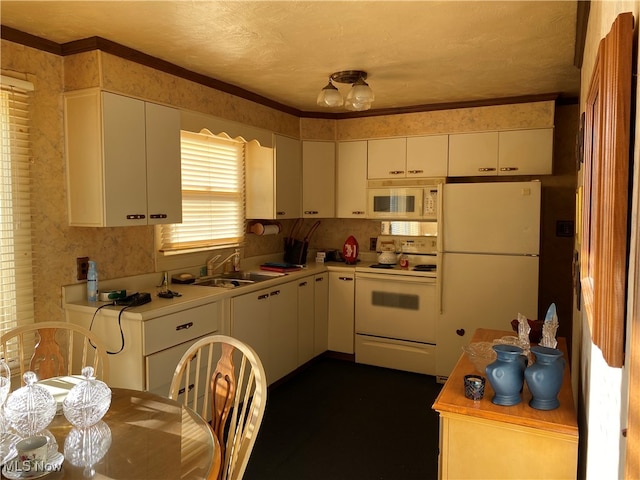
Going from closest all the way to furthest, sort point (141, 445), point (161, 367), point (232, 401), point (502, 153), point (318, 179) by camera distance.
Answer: point (141, 445), point (232, 401), point (161, 367), point (502, 153), point (318, 179)

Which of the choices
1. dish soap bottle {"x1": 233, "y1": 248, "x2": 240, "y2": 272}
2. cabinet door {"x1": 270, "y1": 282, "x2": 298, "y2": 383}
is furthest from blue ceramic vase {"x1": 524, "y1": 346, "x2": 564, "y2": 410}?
dish soap bottle {"x1": 233, "y1": 248, "x2": 240, "y2": 272}

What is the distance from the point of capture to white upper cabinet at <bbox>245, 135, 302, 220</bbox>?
4223mm

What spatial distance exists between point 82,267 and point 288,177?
2.04 m

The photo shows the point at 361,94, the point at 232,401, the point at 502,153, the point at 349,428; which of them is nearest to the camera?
the point at 232,401

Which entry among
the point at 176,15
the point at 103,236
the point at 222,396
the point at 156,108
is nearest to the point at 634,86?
the point at 222,396

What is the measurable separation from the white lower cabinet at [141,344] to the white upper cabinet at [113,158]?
559mm

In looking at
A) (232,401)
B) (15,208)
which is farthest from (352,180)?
(232,401)

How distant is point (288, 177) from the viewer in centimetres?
439

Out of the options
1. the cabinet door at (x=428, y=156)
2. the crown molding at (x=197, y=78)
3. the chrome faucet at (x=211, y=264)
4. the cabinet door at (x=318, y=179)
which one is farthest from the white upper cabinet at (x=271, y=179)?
the cabinet door at (x=428, y=156)

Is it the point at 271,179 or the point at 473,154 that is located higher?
the point at 473,154

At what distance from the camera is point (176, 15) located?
2.30 meters

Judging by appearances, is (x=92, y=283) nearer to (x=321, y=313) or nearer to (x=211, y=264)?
(x=211, y=264)

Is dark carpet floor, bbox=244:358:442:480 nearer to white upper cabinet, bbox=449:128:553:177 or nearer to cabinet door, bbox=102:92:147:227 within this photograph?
cabinet door, bbox=102:92:147:227

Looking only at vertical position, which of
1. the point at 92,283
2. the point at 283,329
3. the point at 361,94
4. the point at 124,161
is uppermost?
the point at 361,94
